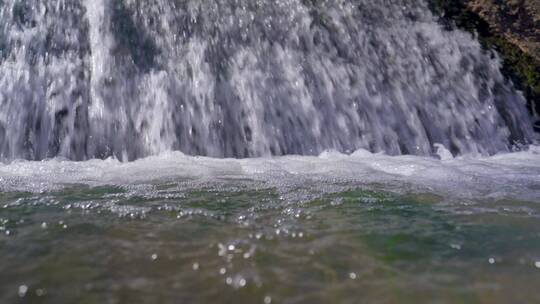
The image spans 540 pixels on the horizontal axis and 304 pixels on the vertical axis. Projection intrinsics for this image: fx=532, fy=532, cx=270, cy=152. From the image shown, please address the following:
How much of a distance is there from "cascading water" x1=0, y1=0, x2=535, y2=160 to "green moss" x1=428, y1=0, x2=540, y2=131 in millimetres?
202

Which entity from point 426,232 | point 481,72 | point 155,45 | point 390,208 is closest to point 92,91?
point 155,45

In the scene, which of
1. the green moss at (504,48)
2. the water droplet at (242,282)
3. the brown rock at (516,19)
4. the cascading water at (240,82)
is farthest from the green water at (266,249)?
the brown rock at (516,19)

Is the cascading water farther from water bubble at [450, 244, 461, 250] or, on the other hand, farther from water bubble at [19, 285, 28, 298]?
water bubble at [19, 285, 28, 298]

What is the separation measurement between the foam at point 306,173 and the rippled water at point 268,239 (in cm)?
3

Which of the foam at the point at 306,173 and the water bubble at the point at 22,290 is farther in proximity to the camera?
the foam at the point at 306,173

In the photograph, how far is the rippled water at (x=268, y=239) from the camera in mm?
1712

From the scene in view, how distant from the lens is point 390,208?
288cm

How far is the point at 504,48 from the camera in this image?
23.7 ft

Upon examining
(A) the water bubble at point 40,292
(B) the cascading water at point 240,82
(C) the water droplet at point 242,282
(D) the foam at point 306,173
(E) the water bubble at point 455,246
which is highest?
(B) the cascading water at point 240,82

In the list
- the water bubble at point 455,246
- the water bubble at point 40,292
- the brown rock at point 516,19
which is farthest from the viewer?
the brown rock at point 516,19

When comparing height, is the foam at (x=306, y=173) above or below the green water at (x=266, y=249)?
above

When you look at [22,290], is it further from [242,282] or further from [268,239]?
[268,239]

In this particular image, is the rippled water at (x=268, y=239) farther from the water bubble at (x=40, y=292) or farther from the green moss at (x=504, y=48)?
the green moss at (x=504, y=48)

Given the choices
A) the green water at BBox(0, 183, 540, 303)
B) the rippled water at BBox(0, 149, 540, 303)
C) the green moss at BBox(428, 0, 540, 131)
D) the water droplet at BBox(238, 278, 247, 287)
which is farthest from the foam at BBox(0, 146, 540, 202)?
the green moss at BBox(428, 0, 540, 131)
